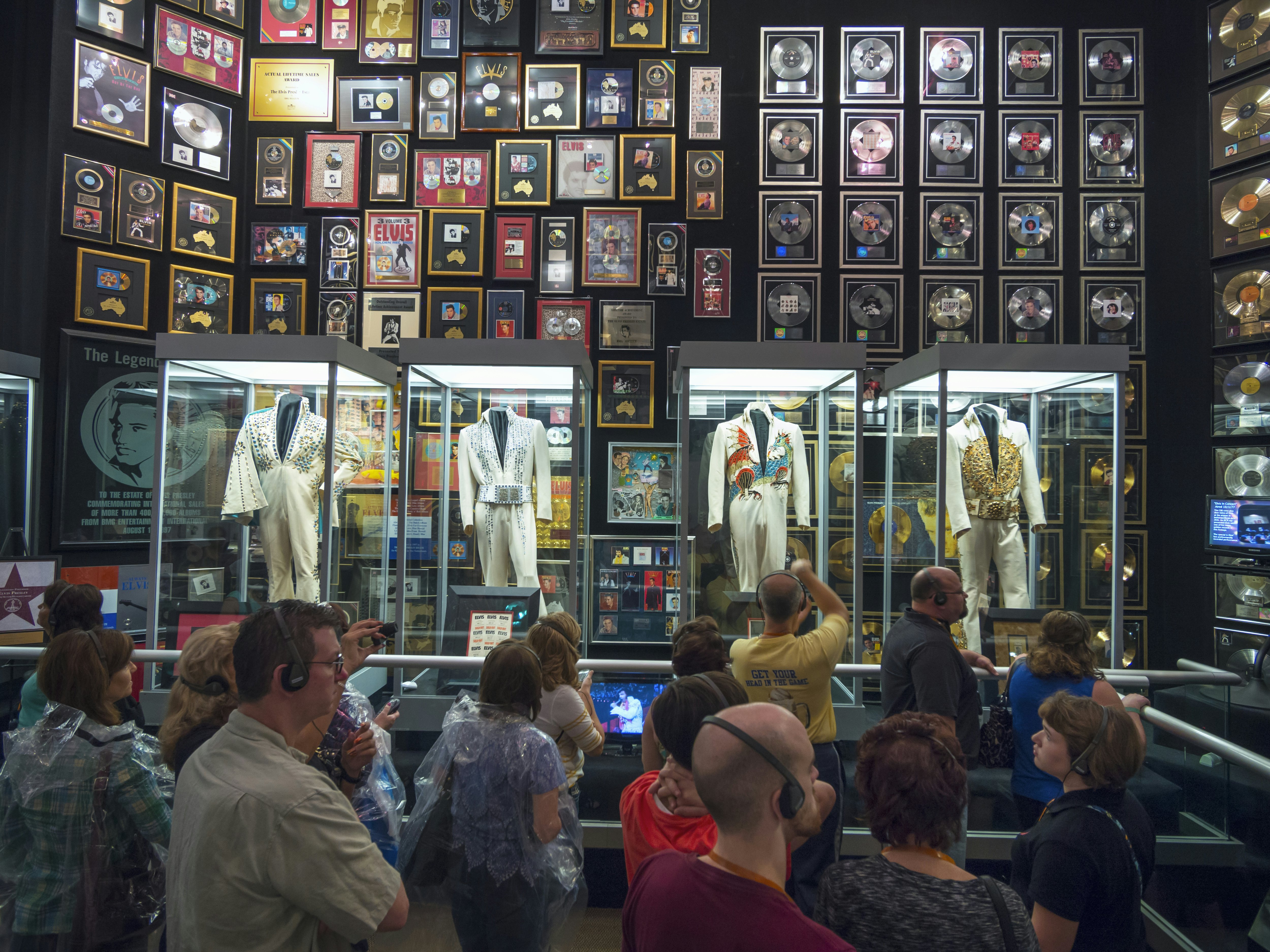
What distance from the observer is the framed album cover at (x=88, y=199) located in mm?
5855

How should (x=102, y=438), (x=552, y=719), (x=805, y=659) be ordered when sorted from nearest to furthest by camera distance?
(x=552, y=719) < (x=805, y=659) < (x=102, y=438)

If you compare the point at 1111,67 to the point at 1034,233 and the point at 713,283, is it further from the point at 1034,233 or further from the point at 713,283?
the point at 713,283

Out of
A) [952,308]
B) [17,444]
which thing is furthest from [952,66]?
[17,444]

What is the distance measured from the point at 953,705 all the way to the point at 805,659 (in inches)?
20.9

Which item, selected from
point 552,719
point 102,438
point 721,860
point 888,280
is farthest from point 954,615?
point 102,438

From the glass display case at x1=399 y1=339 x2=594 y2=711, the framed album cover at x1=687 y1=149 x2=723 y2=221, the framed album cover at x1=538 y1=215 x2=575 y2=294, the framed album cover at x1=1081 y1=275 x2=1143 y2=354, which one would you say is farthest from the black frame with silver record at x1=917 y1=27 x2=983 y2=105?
the glass display case at x1=399 y1=339 x2=594 y2=711

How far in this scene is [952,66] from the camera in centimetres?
647

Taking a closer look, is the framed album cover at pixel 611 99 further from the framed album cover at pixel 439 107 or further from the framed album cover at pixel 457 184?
the framed album cover at pixel 439 107

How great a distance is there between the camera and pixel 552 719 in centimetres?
254

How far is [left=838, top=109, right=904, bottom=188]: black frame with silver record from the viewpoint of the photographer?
21.2 ft

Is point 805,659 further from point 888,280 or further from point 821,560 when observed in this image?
point 888,280

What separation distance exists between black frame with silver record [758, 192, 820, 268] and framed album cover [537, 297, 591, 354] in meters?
1.46

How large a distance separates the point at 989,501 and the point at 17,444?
6.46 m

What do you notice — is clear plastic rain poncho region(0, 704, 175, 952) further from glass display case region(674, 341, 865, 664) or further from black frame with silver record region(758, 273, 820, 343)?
black frame with silver record region(758, 273, 820, 343)
